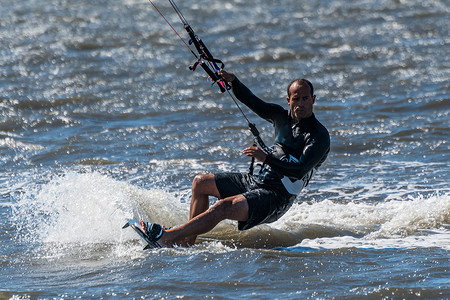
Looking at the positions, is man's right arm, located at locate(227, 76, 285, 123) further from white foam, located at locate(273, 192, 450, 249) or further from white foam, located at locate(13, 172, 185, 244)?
white foam, located at locate(13, 172, 185, 244)

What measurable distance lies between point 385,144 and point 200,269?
591cm

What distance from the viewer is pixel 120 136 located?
1232 centimetres

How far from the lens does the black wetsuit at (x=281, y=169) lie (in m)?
6.75

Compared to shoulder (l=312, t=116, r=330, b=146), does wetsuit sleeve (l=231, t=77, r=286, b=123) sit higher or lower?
higher

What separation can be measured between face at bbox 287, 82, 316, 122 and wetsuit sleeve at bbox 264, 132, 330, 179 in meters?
0.26

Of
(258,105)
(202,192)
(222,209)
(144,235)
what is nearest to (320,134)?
(258,105)

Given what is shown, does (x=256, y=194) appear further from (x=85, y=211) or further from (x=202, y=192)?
(x=85, y=211)

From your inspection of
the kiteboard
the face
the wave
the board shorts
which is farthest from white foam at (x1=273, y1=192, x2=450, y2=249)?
the kiteboard

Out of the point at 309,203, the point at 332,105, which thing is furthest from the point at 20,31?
the point at 309,203

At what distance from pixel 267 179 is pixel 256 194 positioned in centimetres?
22

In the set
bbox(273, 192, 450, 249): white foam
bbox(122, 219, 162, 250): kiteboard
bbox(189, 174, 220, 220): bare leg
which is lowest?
bbox(273, 192, 450, 249): white foam

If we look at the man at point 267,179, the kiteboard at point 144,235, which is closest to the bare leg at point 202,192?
the man at point 267,179

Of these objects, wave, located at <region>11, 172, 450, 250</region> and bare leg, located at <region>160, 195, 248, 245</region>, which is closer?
bare leg, located at <region>160, 195, 248, 245</region>

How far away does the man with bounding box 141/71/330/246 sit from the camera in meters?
6.76
